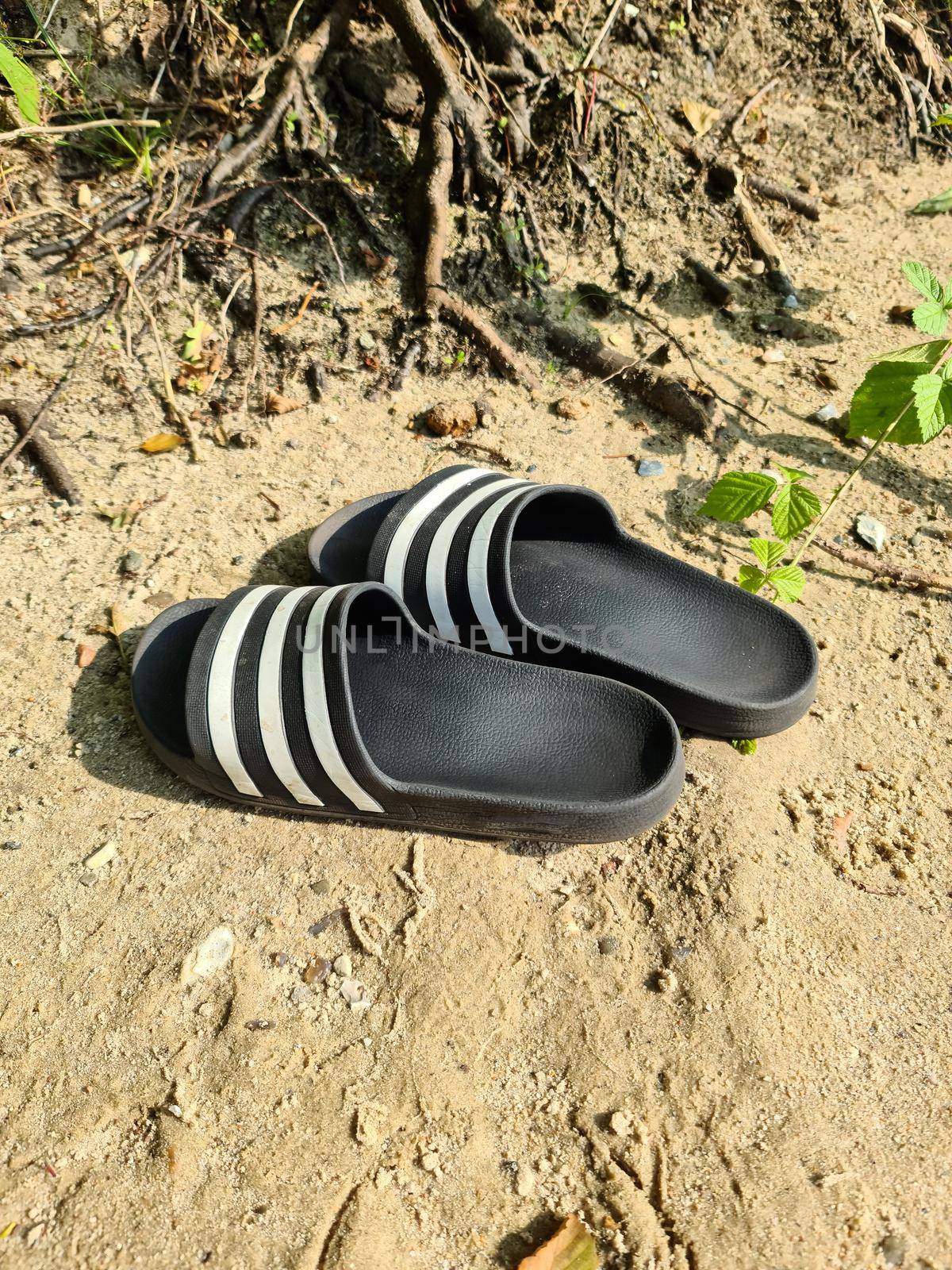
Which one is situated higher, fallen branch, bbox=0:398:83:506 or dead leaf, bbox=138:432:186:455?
dead leaf, bbox=138:432:186:455

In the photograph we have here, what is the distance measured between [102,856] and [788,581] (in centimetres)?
176

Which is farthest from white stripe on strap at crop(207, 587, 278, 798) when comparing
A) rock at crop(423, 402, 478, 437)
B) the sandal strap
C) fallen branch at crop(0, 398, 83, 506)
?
rock at crop(423, 402, 478, 437)

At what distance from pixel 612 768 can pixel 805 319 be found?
2068 millimetres

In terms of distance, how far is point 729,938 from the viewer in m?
1.68

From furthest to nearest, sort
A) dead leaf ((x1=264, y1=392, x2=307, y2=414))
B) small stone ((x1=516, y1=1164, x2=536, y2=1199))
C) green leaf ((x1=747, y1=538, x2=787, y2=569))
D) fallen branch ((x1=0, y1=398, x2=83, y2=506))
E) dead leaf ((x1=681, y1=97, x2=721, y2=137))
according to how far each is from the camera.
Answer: dead leaf ((x1=681, y1=97, x2=721, y2=137)), dead leaf ((x1=264, y1=392, x2=307, y2=414)), fallen branch ((x1=0, y1=398, x2=83, y2=506)), green leaf ((x1=747, y1=538, x2=787, y2=569)), small stone ((x1=516, y1=1164, x2=536, y2=1199))

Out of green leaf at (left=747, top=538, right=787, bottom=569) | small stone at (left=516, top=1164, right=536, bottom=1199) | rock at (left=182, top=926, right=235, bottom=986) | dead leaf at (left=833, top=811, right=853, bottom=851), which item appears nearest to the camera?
small stone at (left=516, top=1164, right=536, bottom=1199)

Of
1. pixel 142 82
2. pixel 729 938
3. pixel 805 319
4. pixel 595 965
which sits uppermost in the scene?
pixel 805 319

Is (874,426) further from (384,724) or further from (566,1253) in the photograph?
(566,1253)

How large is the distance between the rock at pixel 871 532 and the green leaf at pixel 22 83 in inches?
99.7

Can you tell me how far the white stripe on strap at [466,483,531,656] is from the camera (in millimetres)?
2027

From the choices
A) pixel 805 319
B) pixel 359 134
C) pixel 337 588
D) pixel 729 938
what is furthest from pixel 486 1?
pixel 729 938

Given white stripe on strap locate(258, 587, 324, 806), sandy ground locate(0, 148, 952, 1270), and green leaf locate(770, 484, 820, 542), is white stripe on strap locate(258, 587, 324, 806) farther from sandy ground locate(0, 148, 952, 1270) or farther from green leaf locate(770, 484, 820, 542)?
green leaf locate(770, 484, 820, 542)

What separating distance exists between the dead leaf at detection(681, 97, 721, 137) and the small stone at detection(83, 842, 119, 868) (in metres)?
3.35

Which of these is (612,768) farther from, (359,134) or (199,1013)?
(359,134)
